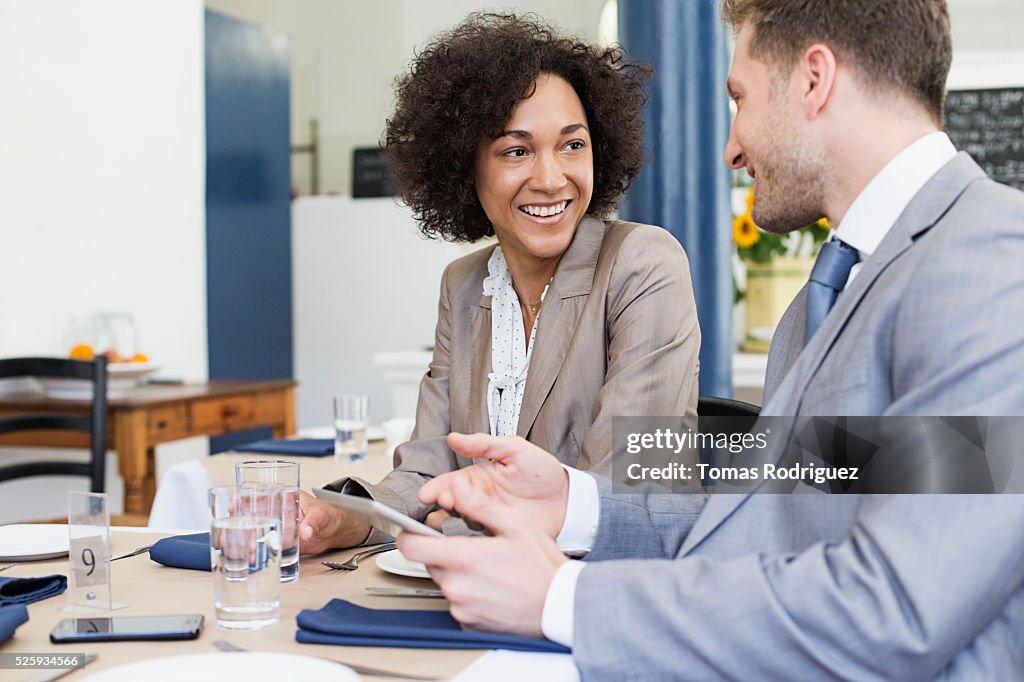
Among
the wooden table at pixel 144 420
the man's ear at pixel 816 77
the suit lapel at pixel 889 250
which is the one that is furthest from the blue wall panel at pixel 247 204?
the suit lapel at pixel 889 250

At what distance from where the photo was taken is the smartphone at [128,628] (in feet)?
3.18

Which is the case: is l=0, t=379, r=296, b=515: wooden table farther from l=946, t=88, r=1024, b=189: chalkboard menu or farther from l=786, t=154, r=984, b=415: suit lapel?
l=946, t=88, r=1024, b=189: chalkboard menu

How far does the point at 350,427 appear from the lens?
2.32 m

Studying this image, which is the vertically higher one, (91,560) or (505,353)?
(505,353)

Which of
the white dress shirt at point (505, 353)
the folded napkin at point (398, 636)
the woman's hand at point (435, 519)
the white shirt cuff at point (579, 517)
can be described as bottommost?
the woman's hand at point (435, 519)

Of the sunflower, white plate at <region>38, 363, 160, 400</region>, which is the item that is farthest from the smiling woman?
white plate at <region>38, 363, 160, 400</region>

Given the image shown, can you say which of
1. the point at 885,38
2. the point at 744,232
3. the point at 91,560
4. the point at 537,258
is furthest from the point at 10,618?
the point at 744,232

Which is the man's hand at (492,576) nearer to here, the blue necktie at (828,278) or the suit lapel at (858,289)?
the suit lapel at (858,289)

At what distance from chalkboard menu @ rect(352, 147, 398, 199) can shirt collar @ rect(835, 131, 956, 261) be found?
5707mm

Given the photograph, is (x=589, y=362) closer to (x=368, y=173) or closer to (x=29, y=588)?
(x=29, y=588)

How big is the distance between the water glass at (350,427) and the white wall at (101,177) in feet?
6.13

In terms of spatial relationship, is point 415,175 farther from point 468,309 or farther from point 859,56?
point 859,56

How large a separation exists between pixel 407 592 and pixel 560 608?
0.23m

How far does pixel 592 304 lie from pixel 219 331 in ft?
11.5
